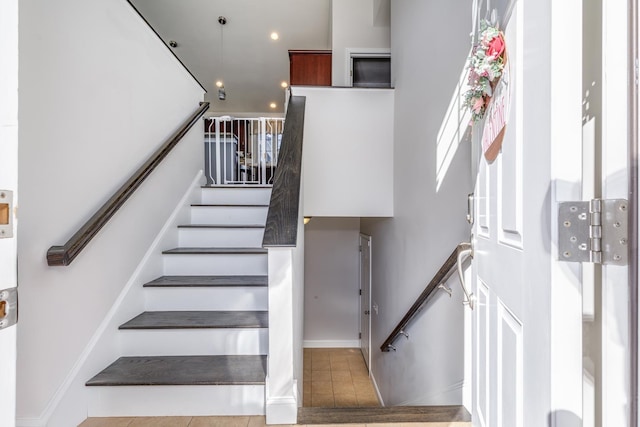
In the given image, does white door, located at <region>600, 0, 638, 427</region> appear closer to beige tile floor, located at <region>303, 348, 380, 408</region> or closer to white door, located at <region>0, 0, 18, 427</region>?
white door, located at <region>0, 0, 18, 427</region>

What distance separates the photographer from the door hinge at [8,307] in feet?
1.98

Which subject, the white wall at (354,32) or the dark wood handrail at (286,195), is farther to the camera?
the white wall at (354,32)

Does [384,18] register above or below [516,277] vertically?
above

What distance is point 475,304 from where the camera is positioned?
46.6 inches

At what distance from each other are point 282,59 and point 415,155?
5187 millimetres

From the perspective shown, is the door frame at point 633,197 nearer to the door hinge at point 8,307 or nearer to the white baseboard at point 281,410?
the door hinge at point 8,307

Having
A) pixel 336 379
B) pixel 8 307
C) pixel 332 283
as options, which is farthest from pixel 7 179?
pixel 332 283

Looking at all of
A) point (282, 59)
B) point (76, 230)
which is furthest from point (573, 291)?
point (282, 59)

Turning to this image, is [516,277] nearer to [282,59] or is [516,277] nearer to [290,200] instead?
[290,200]

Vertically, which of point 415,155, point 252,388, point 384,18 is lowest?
point 252,388

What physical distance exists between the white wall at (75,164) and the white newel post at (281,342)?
0.91 metres

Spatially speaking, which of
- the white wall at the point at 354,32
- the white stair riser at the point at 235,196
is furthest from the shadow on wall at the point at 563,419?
the white wall at the point at 354,32

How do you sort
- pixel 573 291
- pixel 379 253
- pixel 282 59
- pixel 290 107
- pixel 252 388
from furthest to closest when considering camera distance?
pixel 282 59, pixel 379 253, pixel 290 107, pixel 252 388, pixel 573 291

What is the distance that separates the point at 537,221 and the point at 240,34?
6676 mm
